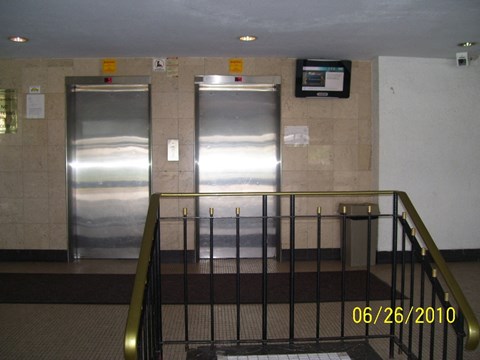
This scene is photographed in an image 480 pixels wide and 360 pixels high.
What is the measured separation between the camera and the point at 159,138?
569cm

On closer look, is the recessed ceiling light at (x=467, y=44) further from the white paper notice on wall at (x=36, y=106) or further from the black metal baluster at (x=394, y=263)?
the white paper notice on wall at (x=36, y=106)

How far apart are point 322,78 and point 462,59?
181cm

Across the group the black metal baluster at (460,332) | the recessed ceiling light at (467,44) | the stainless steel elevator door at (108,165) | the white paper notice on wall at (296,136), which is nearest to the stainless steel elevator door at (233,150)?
the white paper notice on wall at (296,136)

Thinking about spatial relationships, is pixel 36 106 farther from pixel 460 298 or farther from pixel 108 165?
pixel 460 298

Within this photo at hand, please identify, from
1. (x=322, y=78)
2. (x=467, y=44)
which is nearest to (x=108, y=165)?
(x=322, y=78)

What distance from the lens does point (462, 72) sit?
5.76 m

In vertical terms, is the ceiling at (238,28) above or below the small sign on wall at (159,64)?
above

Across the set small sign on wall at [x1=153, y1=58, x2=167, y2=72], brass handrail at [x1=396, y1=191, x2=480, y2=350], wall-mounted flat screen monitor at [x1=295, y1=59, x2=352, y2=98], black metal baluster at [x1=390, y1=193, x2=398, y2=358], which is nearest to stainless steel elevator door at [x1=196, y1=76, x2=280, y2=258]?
wall-mounted flat screen monitor at [x1=295, y1=59, x2=352, y2=98]

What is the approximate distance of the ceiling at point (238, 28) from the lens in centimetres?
377

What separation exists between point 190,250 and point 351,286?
225cm

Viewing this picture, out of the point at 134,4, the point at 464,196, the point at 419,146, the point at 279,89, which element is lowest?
the point at 464,196

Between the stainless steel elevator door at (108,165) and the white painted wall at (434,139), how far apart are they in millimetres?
3303

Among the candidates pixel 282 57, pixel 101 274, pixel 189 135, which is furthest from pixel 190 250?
pixel 282 57

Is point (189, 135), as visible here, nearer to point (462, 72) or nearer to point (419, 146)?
point (419, 146)
